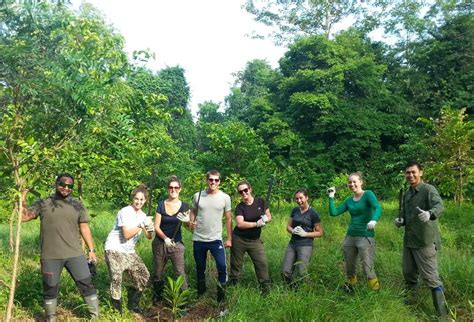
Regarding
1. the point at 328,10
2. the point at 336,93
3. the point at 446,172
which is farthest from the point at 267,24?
the point at 446,172

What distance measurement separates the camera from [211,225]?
16.0 ft

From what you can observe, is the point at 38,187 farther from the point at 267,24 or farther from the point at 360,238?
the point at 267,24

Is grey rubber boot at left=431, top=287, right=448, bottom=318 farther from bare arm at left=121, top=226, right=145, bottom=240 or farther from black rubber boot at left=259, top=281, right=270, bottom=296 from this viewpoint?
bare arm at left=121, top=226, right=145, bottom=240

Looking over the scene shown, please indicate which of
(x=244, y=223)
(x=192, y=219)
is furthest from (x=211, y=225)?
(x=244, y=223)

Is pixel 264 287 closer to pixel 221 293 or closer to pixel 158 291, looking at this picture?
pixel 221 293

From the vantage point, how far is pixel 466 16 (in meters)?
18.2

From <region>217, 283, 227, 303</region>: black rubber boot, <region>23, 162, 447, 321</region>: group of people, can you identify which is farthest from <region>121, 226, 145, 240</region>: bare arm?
<region>217, 283, 227, 303</region>: black rubber boot

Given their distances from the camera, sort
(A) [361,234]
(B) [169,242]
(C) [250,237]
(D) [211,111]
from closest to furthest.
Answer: (B) [169,242] < (A) [361,234] < (C) [250,237] < (D) [211,111]

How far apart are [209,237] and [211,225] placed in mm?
141

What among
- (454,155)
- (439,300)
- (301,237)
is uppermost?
(454,155)

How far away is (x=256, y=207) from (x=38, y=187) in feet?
9.29

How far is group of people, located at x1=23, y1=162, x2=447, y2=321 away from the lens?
420 cm

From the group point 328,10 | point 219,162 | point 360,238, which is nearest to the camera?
point 360,238

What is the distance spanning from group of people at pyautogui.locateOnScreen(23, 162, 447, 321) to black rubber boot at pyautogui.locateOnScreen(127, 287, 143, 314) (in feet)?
0.04
